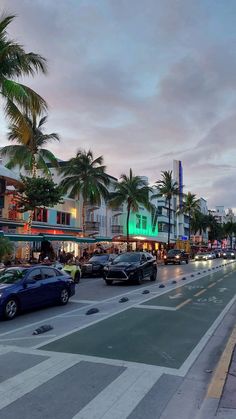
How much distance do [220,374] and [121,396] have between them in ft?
5.68

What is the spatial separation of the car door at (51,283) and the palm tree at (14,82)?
6.76 metres

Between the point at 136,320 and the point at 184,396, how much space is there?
5.54 meters

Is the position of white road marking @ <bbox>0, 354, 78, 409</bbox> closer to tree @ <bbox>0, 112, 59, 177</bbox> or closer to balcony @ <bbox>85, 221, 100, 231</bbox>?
tree @ <bbox>0, 112, 59, 177</bbox>

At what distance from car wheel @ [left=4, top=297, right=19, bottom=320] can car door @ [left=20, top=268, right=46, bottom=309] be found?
24 centimetres

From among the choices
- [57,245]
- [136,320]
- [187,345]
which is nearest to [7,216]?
[57,245]

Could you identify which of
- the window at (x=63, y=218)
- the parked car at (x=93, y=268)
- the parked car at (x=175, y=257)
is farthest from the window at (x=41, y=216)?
the parked car at (x=175, y=257)

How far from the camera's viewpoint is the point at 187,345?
868 cm

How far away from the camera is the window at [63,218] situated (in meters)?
43.6

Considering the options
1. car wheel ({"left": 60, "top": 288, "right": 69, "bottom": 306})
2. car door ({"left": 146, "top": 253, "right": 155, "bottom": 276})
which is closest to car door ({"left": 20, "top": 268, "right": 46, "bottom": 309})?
car wheel ({"left": 60, "top": 288, "right": 69, "bottom": 306})

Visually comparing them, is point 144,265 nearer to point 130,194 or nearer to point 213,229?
point 130,194

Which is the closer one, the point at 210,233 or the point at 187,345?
Answer: the point at 187,345

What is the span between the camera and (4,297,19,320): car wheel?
11.5 metres

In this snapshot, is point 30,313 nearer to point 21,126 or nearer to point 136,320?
point 136,320

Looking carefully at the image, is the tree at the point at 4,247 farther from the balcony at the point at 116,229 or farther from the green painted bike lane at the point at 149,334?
the balcony at the point at 116,229
